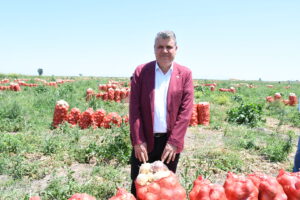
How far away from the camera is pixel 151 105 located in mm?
2553

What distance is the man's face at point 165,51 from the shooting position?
2443 mm

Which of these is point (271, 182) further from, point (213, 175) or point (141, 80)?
point (213, 175)

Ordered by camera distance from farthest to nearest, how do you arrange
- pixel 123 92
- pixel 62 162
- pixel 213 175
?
pixel 123 92
pixel 62 162
pixel 213 175

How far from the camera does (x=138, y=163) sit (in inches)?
111

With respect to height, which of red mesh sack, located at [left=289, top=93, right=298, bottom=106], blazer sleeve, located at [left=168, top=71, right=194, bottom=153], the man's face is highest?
the man's face

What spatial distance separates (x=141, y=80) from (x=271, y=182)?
1537 millimetres

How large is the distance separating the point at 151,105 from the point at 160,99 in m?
0.11

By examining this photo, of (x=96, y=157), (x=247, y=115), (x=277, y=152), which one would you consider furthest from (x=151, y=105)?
(x=247, y=115)

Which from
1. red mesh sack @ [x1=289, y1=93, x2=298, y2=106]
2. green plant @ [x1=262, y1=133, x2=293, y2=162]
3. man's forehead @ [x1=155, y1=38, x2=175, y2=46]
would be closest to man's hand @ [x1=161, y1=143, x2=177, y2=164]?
man's forehead @ [x1=155, y1=38, x2=175, y2=46]

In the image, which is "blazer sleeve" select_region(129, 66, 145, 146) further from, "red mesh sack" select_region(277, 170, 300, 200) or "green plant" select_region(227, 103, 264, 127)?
"green plant" select_region(227, 103, 264, 127)

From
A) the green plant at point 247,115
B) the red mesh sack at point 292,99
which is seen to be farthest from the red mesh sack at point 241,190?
the red mesh sack at point 292,99

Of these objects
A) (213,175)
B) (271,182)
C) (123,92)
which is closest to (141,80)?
(271,182)

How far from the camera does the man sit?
253 centimetres

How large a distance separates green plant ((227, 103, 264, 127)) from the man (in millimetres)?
6607
